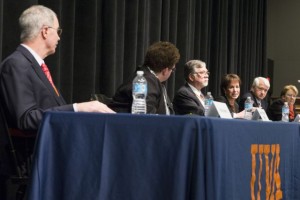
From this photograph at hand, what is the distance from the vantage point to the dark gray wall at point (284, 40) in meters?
10.4

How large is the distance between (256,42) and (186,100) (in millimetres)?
5356

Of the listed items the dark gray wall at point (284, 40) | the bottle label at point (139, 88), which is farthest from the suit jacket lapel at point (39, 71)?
the dark gray wall at point (284, 40)

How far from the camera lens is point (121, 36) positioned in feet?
16.3

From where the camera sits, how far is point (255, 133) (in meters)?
2.14

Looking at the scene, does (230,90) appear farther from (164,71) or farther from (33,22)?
(33,22)

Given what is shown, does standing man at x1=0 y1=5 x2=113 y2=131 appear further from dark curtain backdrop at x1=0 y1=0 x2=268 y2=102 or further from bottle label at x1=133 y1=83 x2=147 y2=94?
dark curtain backdrop at x1=0 y1=0 x2=268 y2=102

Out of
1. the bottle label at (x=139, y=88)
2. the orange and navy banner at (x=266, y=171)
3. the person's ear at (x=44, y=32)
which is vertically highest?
the person's ear at (x=44, y=32)

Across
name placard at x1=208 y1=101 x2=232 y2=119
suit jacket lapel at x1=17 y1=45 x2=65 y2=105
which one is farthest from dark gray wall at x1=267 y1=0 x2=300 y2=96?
suit jacket lapel at x1=17 y1=45 x2=65 y2=105

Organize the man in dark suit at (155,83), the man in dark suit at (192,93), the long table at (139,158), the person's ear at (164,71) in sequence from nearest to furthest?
the long table at (139,158)
the man in dark suit at (155,83)
the person's ear at (164,71)
the man in dark suit at (192,93)

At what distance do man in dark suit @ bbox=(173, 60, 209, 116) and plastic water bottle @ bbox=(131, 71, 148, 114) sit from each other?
1.04 m

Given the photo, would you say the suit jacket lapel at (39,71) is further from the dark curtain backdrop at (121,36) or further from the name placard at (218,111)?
the dark curtain backdrop at (121,36)

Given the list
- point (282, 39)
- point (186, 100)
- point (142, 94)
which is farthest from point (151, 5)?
point (282, 39)

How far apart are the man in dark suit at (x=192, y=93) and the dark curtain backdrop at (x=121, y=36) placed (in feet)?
2.31

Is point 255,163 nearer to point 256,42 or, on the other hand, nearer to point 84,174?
point 84,174
